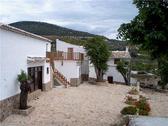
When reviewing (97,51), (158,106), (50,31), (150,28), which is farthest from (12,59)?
(50,31)

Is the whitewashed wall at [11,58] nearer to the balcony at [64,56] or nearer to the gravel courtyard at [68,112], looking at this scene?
the gravel courtyard at [68,112]

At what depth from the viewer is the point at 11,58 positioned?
23594 mm

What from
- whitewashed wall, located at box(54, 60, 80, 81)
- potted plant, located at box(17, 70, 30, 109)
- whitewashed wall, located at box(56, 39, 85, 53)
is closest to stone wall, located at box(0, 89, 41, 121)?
potted plant, located at box(17, 70, 30, 109)

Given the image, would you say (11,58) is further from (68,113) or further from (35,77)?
(35,77)

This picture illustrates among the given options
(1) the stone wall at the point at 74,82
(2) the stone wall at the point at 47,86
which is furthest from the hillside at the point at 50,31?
(2) the stone wall at the point at 47,86

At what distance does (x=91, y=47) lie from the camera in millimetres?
50469

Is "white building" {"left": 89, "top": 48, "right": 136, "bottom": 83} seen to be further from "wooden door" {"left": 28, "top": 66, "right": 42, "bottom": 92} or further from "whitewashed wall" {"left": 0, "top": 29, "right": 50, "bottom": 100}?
"whitewashed wall" {"left": 0, "top": 29, "right": 50, "bottom": 100}

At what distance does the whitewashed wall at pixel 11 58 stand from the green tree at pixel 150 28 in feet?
24.9

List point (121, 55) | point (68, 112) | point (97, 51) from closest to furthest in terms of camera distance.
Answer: point (68, 112) < point (97, 51) < point (121, 55)

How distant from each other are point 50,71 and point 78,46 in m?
17.1

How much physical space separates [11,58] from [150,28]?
989 cm

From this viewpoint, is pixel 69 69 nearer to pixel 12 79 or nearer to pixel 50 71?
pixel 50 71

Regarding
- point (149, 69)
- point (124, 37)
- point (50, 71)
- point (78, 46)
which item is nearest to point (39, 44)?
point (50, 71)

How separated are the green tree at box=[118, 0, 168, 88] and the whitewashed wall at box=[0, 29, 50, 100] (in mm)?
7587
